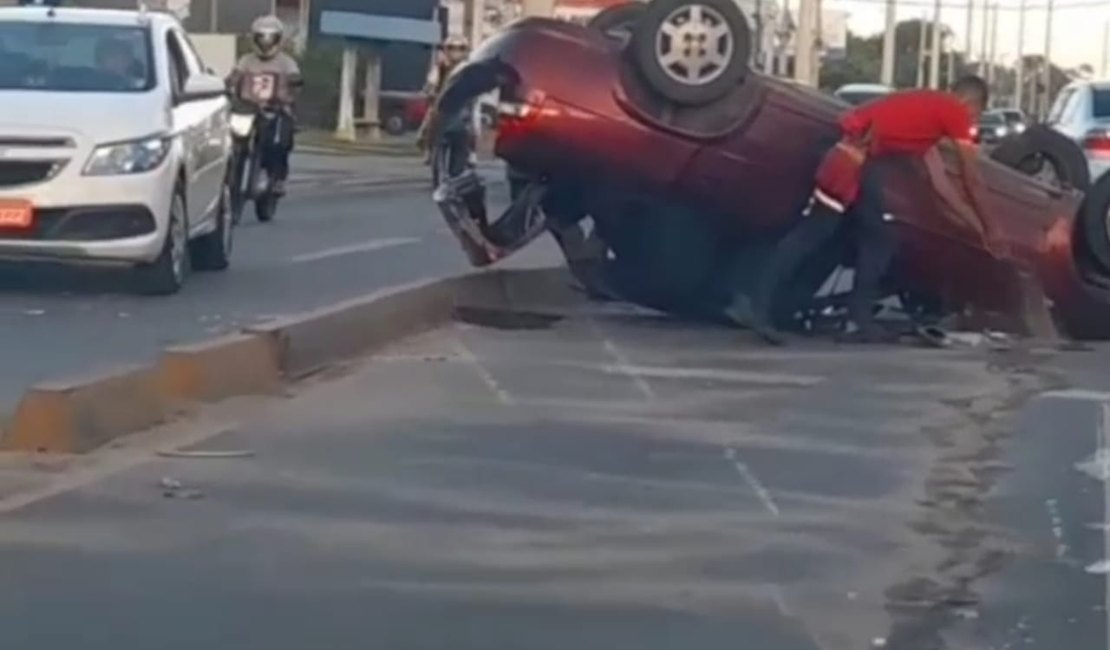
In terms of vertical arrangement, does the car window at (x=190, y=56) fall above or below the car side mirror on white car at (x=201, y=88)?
above

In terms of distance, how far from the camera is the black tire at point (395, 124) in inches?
2847

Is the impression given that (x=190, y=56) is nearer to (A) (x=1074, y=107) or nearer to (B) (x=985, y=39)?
(A) (x=1074, y=107)

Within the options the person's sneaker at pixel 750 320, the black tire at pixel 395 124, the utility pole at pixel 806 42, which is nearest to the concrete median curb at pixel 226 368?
the person's sneaker at pixel 750 320

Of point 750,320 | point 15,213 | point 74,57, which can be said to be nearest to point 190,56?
point 74,57

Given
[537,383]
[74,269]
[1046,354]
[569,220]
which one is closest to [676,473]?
[537,383]

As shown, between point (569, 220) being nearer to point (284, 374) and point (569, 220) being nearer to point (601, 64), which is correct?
point (601, 64)

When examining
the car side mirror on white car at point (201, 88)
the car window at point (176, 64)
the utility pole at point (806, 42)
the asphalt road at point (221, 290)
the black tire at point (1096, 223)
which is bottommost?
the utility pole at point (806, 42)

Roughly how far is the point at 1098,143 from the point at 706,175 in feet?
35.5

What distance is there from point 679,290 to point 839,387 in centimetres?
326

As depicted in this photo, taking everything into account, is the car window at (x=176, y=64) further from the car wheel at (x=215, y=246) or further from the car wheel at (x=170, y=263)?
the car wheel at (x=215, y=246)

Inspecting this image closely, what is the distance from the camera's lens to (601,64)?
1526 centimetres

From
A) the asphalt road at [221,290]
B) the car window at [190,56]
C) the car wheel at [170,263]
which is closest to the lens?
the asphalt road at [221,290]

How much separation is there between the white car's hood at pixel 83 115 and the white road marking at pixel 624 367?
2.73m

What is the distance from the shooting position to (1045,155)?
18.0 m
